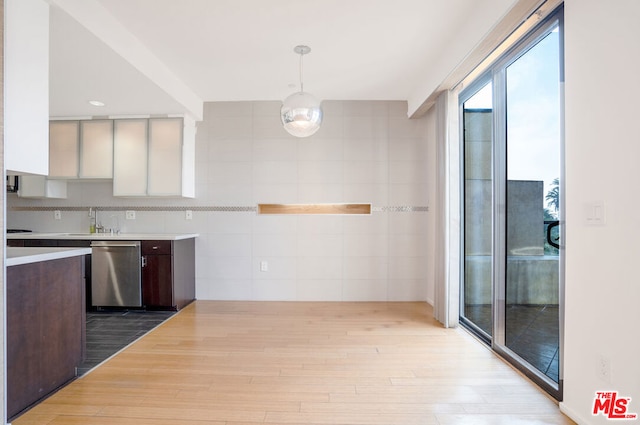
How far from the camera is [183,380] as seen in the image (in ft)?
7.30

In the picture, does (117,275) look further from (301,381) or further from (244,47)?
(244,47)

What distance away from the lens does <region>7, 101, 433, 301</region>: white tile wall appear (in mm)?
4266

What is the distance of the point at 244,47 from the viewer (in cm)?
294

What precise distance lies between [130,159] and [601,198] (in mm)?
4414

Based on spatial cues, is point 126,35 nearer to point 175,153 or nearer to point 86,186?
point 175,153

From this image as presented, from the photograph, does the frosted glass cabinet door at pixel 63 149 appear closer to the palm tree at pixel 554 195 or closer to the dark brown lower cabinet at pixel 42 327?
the dark brown lower cabinet at pixel 42 327

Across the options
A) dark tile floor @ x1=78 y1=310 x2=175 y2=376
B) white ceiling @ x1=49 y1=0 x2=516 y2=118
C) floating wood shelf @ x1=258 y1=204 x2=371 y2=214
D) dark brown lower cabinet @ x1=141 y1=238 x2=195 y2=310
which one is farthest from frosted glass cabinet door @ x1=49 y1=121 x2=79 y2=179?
floating wood shelf @ x1=258 y1=204 x2=371 y2=214

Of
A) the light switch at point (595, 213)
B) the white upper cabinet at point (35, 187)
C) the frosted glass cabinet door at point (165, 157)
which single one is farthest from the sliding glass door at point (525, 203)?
the white upper cabinet at point (35, 187)

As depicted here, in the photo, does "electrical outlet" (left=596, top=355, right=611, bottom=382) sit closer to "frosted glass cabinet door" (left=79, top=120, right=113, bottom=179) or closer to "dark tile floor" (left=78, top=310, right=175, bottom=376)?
"dark tile floor" (left=78, top=310, right=175, bottom=376)

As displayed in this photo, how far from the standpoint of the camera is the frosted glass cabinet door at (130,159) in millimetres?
4023

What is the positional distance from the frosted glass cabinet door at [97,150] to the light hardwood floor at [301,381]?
2.11 meters

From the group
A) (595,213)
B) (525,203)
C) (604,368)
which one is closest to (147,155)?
(525,203)

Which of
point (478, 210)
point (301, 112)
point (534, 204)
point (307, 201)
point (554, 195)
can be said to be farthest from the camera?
point (307, 201)

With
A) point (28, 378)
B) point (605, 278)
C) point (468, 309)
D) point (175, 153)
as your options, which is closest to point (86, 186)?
point (175, 153)
